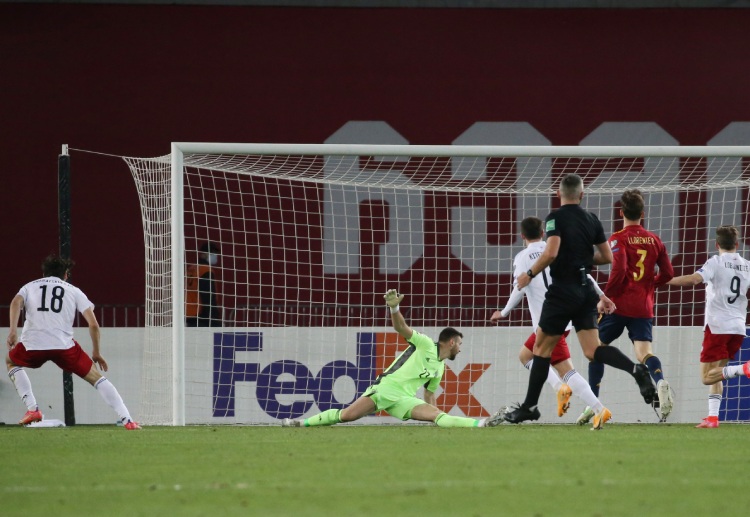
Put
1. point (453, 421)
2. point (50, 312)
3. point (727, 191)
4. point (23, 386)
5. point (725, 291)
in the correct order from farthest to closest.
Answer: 1. point (727, 191)
2. point (23, 386)
3. point (50, 312)
4. point (725, 291)
5. point (453, 421)

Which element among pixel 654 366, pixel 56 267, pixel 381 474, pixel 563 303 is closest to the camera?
pixel 381 474

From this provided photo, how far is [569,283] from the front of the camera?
8.59m

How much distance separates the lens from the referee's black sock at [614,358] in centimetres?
882

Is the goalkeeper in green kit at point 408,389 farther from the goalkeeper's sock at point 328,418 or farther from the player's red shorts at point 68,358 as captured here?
the player's red shorts at point 68,358

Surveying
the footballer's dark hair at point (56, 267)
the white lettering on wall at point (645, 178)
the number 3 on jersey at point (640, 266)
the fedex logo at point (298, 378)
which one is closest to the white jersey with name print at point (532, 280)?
the number 3 on jersey at point (640, 266)

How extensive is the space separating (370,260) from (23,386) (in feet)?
13.9

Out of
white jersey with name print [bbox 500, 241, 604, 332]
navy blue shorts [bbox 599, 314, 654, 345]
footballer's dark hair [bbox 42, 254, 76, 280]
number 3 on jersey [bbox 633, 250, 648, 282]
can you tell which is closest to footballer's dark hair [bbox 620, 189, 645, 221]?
number 3 on jersey [bbox 633, 250, 648, 282]

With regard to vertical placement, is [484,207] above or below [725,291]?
above

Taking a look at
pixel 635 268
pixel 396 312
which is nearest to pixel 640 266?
pixel 635 268

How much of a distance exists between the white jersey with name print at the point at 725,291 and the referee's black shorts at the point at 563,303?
7.03ft

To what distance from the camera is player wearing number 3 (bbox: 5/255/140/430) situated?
35.2ft

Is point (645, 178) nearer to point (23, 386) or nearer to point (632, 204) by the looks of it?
point (632, 204)

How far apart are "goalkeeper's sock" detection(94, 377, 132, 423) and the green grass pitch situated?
4.83 ft

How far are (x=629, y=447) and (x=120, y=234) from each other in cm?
808
